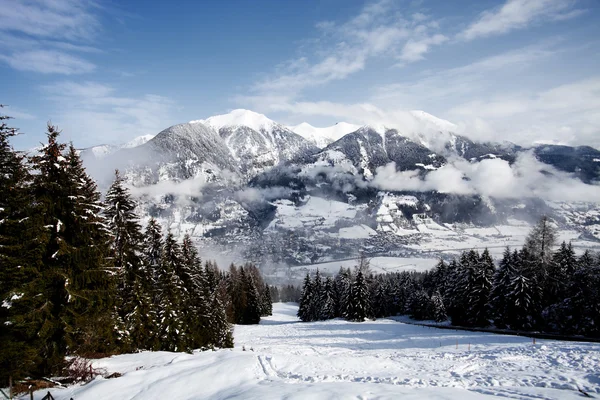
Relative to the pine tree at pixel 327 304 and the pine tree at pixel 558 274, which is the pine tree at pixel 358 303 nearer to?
the pine tree at pixel 327 304

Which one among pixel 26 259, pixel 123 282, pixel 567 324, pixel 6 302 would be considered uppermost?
pixel 26 259

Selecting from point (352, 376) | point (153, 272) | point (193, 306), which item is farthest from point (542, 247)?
point (153, 272)

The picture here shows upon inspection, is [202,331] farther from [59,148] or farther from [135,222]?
[59,148]

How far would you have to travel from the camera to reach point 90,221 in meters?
17.8

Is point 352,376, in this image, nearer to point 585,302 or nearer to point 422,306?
point 585,302

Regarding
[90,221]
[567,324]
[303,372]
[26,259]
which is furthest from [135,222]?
[567,324]

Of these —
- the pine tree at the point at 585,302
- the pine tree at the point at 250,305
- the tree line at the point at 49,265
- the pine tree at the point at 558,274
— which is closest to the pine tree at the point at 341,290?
the pine tree at the point at 250,305

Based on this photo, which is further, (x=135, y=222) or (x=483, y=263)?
(x=483, y=263)

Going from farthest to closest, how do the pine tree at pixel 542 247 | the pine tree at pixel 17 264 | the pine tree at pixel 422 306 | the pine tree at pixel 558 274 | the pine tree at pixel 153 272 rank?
the pine tree at pixel 422 306 → the pine tree at pixel 542 247 → the pine tree at pixel 558 274 → the pine tree at pixel 153 272 → the pine tree at pixel 17 264

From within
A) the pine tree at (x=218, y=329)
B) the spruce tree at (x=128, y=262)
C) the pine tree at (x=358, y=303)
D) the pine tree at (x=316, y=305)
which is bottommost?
the pine tree at (x=316, y=305)

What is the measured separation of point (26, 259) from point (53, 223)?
1980 mm

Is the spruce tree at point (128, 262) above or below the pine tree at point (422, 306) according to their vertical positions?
above

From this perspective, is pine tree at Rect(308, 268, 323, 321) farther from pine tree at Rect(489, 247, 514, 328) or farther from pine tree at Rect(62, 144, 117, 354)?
pine tree at Rect(62, 144, 117, 354)

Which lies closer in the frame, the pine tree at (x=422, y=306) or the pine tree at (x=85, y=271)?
the pine tree at (x=85, y=271)
